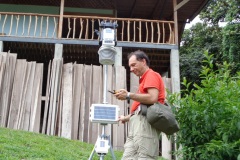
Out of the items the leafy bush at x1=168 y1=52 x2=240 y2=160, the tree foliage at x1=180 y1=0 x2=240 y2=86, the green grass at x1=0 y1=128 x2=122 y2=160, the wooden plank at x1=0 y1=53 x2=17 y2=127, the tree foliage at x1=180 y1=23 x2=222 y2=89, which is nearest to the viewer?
the leafy bush at x1=168 y1=52 x2=240 y2=160

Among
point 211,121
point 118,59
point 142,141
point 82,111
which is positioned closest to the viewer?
point 142,141

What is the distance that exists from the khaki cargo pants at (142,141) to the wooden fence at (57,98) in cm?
525

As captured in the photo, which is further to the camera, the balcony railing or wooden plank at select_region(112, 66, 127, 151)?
the balcony railing

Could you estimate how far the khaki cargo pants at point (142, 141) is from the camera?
2998 mm

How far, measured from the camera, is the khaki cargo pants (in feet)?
9.84

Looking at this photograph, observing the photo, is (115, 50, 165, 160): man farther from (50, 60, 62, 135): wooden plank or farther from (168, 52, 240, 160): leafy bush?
(50, 60, 62, 135): wooden plank

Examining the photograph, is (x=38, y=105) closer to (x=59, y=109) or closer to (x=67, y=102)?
(x=59, y=109)

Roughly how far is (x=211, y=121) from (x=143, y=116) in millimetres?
648

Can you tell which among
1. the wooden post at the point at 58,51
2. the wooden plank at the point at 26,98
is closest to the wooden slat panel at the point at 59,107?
the wooden plank at the point at 26,98

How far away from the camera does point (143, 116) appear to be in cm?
313

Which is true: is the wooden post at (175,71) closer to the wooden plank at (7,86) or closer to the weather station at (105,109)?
the wooden plank at (7,86)

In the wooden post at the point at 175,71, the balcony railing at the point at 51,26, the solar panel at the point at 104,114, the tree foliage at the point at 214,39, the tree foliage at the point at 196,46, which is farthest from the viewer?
the tree foliage at the point at 196,46

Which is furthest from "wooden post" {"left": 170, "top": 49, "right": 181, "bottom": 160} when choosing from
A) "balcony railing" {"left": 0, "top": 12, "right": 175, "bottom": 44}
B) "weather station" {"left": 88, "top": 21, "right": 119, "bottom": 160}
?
"weather station" {"left": 88, "top": 21, "right": 119, "bottom": 160}

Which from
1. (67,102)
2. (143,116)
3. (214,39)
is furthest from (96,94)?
(214,39)
